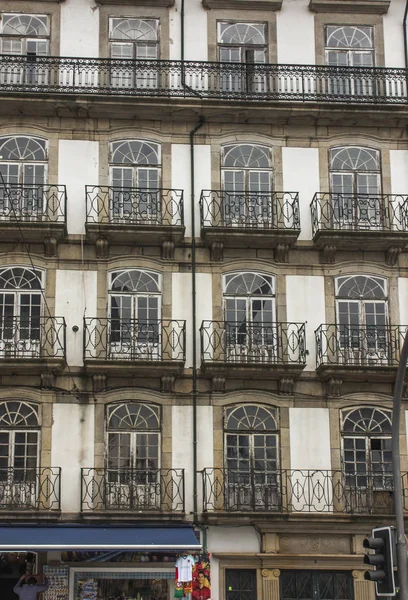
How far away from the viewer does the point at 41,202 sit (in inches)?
1041

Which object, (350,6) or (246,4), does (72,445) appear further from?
(350,6)

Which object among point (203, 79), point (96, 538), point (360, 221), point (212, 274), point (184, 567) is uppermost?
point (203, 79)

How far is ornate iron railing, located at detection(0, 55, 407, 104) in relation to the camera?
27297 mm

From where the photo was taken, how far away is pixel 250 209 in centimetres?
2677

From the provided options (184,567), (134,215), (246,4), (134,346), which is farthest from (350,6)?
(184,567)

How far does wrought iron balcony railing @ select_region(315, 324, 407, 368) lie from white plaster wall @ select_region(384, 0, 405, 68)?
23.9ft

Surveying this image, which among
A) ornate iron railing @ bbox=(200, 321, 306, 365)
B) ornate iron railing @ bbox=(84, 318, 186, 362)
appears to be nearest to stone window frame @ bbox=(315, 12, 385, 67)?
ornate iron railing @ bbox=(200, 321, 306, 365)

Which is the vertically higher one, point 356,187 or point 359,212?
point 356,187

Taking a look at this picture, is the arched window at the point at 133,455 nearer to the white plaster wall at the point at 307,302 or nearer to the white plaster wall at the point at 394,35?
the white plaster wall at the point at 307,302

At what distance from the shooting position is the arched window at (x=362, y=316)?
85.6ft

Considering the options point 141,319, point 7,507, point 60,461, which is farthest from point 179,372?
point 7,507

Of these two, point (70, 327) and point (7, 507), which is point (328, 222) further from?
point (7, 507)

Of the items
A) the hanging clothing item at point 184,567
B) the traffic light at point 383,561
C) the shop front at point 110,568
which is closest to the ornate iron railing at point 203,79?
the shop front at point 110,568

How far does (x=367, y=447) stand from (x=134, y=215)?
7.89 metres
